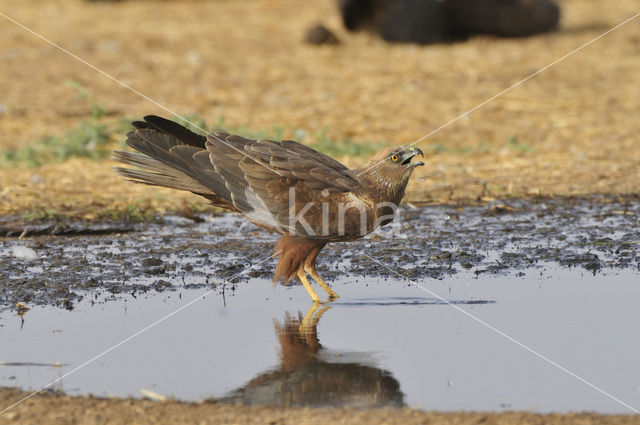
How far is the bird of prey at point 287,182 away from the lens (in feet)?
18.2

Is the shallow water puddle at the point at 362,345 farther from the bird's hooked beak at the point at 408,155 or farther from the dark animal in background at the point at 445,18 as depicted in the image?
the dark animal in background at the point at 445,18

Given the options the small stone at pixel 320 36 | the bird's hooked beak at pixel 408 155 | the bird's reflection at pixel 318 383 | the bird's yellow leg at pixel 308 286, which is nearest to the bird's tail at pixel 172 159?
the bird's yellow leg at pixel 308 286

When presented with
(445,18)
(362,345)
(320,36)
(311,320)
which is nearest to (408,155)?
(311,320)

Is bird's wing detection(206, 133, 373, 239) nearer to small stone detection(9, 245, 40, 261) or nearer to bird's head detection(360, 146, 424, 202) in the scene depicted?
bird's head detection(360, 146, 424, 202)

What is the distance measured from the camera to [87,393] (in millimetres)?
4082

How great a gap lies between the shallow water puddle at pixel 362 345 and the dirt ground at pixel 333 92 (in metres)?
2.73

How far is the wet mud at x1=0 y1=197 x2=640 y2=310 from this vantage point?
6.00 meters

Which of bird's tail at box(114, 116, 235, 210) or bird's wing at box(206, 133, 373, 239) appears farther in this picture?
bird's tail at box(114, 116, 235, 210)

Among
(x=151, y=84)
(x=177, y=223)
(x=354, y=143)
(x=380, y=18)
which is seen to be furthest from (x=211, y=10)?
(x=177, y=223)

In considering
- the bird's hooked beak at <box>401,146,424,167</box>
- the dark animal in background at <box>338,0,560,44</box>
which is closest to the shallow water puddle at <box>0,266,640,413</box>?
the bird's hooked beak at <box>401,146,424,167</box>

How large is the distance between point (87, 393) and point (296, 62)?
10002 millimetres

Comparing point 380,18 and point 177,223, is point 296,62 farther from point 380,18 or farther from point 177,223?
point 177,223

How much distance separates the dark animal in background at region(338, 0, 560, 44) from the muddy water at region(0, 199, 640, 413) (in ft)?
23.8

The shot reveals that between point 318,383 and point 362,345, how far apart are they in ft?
1.81
